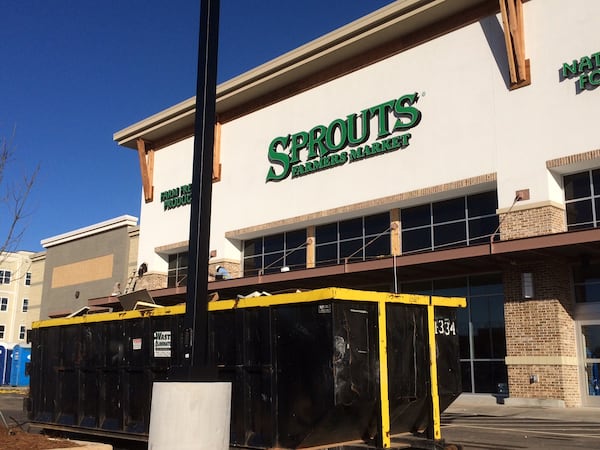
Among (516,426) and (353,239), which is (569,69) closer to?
(353,239)

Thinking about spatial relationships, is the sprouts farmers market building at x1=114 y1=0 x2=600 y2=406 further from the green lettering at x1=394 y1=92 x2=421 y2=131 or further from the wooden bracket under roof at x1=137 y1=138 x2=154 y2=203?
the wooden bracket under roof at x1=137 y1=138 x2=154 y2=203

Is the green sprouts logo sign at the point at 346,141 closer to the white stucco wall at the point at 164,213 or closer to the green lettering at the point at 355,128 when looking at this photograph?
the green lettering at the point at 355,128

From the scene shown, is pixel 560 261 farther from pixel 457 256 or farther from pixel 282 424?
pixel 282 424

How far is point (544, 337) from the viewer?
20.2 meters

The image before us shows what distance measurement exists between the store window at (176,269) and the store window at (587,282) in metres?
20.4

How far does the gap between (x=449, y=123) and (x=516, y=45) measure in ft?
11.7

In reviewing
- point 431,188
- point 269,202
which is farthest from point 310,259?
point 431,188

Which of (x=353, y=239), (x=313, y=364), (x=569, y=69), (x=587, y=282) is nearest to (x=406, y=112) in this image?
(x=353, y=239)

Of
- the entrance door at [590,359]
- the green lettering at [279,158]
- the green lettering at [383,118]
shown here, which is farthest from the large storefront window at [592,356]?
the green lettering at [279,158]

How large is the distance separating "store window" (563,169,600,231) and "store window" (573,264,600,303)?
131 cm

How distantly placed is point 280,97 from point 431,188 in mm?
10003

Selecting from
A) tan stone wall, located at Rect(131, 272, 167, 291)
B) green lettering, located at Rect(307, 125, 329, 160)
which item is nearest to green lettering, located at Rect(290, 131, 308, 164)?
green lettering, located at Rect(307, 125, 329, 160)

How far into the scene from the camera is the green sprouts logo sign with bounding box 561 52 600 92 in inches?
794

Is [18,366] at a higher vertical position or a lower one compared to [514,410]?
higher
